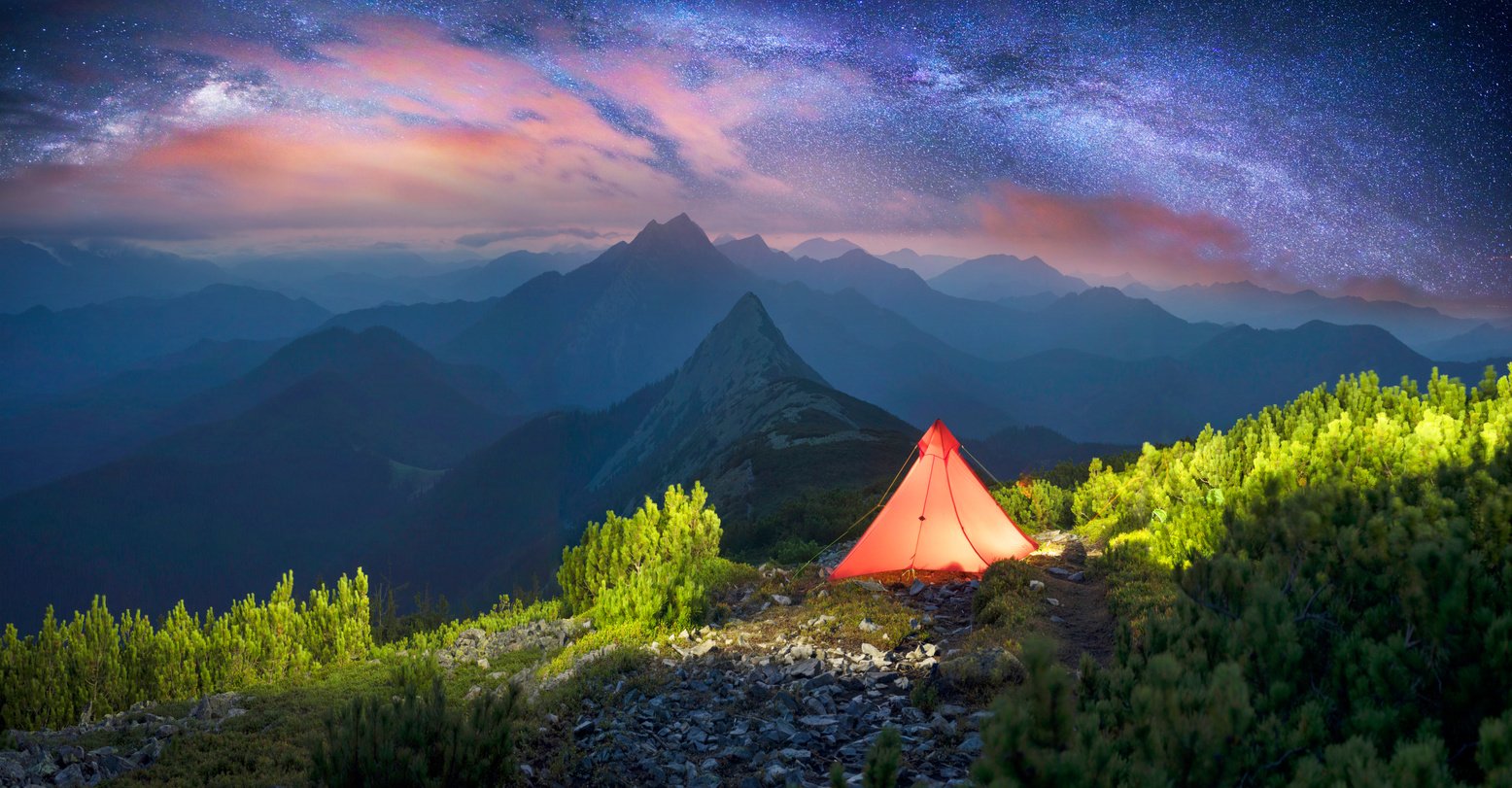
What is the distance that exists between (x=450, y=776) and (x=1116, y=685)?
551 cm

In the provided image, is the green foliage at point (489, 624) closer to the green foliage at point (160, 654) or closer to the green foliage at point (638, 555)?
the green foliage at point (638, 555)

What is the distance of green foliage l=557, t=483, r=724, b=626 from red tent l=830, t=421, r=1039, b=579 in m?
3.19

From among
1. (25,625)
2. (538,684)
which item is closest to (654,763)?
(538,684)

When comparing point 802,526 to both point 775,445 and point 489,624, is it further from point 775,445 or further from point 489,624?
point 775,445

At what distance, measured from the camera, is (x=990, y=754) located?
11.7ft

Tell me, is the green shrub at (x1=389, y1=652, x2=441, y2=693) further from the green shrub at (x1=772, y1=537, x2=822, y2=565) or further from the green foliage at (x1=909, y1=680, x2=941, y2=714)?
the green shrub at (x1=772, y1=537, x2=822, y2=565)

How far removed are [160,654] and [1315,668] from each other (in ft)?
62.2

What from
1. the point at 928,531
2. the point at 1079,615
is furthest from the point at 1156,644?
the point at 928,531

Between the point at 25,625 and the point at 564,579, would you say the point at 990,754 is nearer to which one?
the point at 564,579

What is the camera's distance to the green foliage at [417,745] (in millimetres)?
6098

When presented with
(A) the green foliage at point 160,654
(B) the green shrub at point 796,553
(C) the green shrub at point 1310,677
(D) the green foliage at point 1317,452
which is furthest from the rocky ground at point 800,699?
(B) the green shrub at point 796,553

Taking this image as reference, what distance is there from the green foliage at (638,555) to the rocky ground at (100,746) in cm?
615

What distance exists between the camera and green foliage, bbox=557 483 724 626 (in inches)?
537

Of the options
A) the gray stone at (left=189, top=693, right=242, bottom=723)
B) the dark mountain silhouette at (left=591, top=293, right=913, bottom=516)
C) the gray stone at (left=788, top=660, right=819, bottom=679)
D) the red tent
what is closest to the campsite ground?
the gray stone at (left=788, top=660, right=819, bottom=679)
